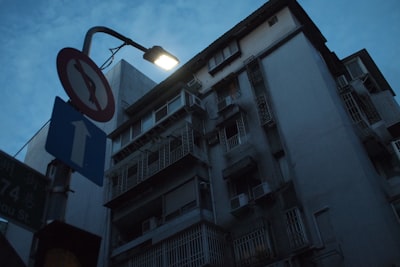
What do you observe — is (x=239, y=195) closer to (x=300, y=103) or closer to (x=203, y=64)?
(x=300, y=103)

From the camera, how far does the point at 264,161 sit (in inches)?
581

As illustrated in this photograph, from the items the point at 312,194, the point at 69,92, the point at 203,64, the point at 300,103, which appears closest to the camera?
the point at 69,92

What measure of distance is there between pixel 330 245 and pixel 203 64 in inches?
522

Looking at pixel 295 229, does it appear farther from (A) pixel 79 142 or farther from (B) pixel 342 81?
(A) pixel 79 142

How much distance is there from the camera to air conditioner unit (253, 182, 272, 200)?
44.6 ft

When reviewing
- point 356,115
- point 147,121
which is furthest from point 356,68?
point 147,121

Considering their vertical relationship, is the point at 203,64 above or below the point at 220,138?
above

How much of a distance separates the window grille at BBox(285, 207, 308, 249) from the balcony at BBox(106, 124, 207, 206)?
4980 millimetres

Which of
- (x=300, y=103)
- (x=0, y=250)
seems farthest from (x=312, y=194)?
(x=0, y=250)

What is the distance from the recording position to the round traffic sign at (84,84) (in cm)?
484

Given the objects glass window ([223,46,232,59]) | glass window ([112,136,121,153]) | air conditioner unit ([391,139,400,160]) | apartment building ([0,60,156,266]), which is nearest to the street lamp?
apartment building ([0,60,156,266])

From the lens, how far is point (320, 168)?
12.7m

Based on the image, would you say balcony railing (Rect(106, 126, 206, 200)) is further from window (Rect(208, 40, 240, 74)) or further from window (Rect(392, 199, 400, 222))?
window (Rect(392, 199, 400, 222))

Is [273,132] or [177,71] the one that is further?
[177,71]
